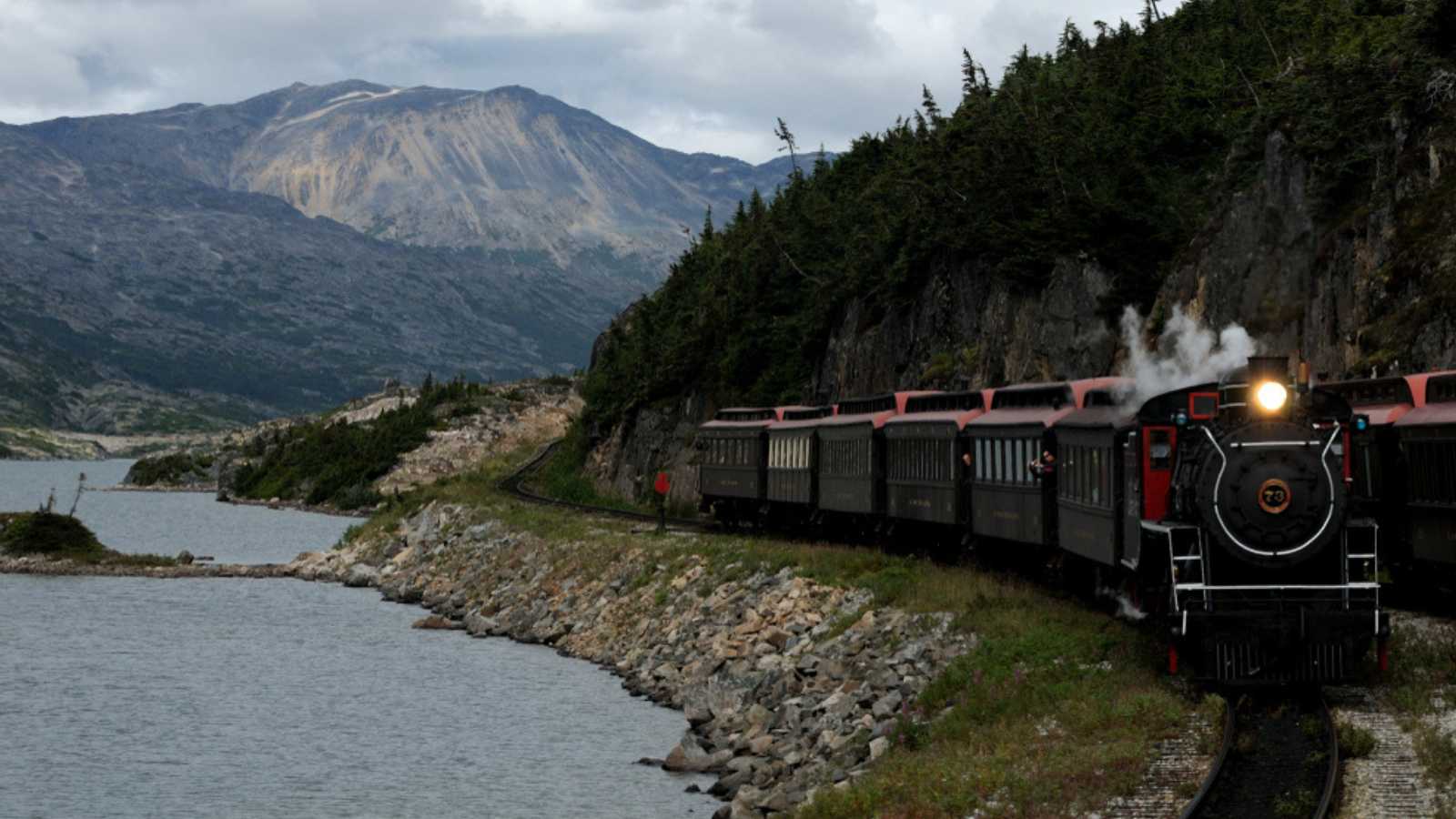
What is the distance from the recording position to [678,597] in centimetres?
4925

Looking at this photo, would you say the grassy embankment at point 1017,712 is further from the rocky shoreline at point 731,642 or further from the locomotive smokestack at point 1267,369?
the locomotive smokestack at point 1267,369

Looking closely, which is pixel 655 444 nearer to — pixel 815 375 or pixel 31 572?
pixel 815 375

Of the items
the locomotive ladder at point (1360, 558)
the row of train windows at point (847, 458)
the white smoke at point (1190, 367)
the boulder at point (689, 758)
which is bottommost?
the boulder at point (689, 758)

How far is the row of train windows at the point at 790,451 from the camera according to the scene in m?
53.9

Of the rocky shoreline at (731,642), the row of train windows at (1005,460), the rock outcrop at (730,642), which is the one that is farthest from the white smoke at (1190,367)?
the rock outcrop at (730,642)

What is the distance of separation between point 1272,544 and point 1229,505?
2.53ft

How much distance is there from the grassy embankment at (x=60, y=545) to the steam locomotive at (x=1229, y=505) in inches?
2662

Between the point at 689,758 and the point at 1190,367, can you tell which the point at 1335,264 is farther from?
the point at 689,758

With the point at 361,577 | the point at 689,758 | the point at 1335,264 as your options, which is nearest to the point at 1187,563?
the point at 689,758

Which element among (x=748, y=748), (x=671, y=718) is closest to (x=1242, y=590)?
(x=748, y=748)

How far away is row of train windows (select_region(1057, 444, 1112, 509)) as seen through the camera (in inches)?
1057

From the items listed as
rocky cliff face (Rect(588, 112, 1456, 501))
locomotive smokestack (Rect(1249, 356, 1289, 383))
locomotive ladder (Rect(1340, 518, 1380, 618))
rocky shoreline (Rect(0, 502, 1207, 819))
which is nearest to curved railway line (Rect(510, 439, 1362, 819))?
rocky shoreline (Rect(0, 502, 1207, 819))

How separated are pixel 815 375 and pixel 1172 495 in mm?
62751

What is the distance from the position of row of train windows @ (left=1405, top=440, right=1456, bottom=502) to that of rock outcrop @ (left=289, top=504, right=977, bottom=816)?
8.05 meters
